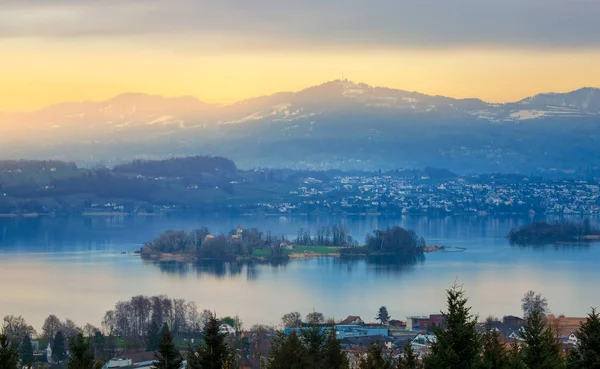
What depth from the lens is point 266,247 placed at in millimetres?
38281

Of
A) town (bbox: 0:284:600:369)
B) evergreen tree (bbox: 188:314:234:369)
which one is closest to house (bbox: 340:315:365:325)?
town (bbox: 0:284:600:369)

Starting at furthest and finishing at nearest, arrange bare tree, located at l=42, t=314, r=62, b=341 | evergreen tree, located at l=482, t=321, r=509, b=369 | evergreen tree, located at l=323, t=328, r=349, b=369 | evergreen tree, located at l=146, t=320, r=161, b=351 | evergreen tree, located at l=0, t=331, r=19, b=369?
bare tree, located at l=42, t=314, r=62, b=341 → evergreen tree, located at l=146, t=320, r=161, b=351 → evergreen tree, located at l=323, t=328, r=349, b=369 → evergreen tree, located at l=482, t=321, r=509, b=369 → evergreen tree, located at l=0, t=331, r=19, b=369

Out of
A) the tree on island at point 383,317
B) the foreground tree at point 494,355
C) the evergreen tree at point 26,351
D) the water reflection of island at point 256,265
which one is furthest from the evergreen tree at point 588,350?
the water reflection of island at point 256,265

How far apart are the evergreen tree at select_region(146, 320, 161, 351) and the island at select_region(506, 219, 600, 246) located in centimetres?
2626

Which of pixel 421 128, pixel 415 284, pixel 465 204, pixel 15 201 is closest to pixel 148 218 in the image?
pixel 15 201

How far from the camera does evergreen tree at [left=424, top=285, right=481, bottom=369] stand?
6488 mm

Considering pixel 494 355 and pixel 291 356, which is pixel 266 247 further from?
pixel 494 355

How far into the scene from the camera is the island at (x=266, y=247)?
37.5 m

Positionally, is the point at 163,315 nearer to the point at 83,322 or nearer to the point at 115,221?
the point at 83,322

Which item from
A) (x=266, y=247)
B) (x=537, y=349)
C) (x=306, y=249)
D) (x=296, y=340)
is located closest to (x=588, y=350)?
(x=537, y=349)

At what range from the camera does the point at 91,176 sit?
239ft

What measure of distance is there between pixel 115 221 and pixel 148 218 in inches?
116

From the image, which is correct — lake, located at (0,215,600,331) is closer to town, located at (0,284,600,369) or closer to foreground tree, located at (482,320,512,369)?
town, located at (0,284,600,369)

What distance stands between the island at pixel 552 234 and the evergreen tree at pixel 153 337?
1034 inches
